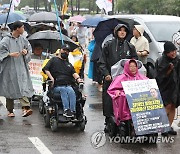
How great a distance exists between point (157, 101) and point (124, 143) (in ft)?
2.68

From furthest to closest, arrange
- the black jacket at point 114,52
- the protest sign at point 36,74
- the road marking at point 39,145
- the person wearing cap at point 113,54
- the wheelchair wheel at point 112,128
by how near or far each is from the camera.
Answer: the protest sign at point 36,74
the black jacket at point 114,52
the person wearing cap at point 113,54
the wheelchair wheel at point 112,128
the road marking at point 39,145

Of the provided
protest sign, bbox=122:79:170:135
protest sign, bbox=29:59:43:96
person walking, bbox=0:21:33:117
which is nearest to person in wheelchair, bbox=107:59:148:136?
protest sign, bbox=122:79:170:135

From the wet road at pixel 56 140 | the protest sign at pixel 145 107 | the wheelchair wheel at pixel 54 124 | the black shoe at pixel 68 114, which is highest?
the protest sign at pixel 145 107

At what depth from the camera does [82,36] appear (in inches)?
826

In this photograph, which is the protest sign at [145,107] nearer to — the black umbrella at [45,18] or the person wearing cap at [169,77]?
the person wearing cap at [169,77]

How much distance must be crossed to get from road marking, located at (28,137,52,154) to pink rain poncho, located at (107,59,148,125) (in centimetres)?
119

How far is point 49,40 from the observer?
466 inches

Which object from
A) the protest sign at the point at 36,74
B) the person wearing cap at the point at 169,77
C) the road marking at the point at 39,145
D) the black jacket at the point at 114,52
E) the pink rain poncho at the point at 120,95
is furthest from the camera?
the protest sign at the point at 36,74

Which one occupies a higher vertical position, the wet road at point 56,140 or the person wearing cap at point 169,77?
the person wearing cap at point 169,77

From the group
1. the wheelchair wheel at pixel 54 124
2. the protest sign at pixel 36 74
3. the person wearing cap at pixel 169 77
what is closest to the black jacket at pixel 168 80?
the person wearing cap at pixel 169 77

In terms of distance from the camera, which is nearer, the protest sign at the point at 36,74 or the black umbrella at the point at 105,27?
the protest sign at the point at 36,74

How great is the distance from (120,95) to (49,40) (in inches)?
152

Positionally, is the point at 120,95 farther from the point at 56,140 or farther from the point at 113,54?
the point at 56,140

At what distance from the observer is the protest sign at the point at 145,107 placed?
8.18 metres
